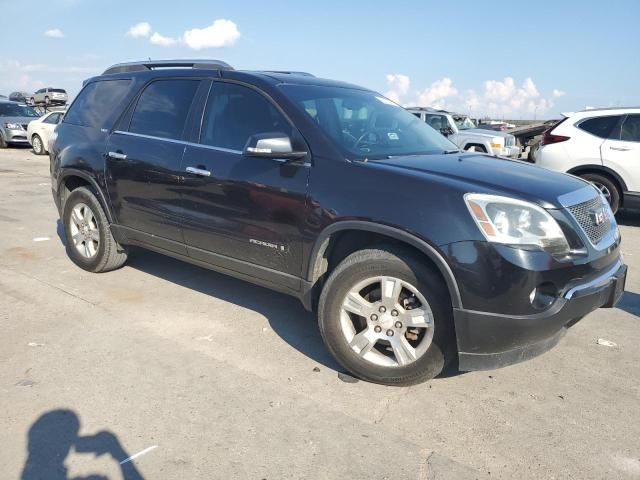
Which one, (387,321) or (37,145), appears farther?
(37,145)

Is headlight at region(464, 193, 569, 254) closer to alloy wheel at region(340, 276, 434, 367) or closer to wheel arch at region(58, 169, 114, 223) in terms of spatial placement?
alloy wheel at region(340, 276, 434, 367)

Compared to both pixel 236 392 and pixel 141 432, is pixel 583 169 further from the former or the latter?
pixel 141 432

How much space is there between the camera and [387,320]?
3076 mm

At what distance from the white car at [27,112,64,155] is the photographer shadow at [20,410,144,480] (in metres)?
17.1

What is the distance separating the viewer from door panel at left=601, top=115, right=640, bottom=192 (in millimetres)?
7832

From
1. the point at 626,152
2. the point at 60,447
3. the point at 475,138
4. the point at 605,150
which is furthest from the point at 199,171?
the point at 475,138

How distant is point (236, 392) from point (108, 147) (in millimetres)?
2648

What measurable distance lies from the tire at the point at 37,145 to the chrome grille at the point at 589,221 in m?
18.7

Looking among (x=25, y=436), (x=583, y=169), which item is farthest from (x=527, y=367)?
(x=583, y=169)

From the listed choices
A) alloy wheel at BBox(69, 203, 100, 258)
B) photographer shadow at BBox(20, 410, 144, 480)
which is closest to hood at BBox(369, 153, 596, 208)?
photographer shadow at BBox(20, 410, 144, 480)

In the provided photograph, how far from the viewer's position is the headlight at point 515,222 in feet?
8.94

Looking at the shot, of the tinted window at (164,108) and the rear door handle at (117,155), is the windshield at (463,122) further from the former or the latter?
the rear door handle at (117,155)

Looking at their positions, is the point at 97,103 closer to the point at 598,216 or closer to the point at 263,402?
the point at 263,402

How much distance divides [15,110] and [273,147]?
20836 millimetres
